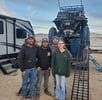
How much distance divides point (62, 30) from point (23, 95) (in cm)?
722

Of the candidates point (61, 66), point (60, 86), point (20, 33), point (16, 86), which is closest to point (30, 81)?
point (60, 86)

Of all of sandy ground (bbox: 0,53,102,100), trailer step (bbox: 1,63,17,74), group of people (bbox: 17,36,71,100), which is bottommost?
sandy ground (bbox: 0,53,102,100)

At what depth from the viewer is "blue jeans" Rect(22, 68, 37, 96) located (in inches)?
348

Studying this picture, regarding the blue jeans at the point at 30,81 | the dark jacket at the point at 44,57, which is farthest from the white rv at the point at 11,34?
the blue jeans at the point at 30,81

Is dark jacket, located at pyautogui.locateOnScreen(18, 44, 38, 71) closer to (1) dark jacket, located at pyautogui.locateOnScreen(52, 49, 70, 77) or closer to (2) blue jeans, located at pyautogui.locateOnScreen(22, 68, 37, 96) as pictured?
(2) blue jeans, located at pyautogui.locateOnScreen(22, 68, 37, 96)

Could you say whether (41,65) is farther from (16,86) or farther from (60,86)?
(16,86)

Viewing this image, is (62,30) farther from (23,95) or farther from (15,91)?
(23,95)

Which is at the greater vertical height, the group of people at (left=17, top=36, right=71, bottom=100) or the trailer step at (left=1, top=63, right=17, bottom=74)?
the group of people at (left=17, top=36, right=71, bottom=100)

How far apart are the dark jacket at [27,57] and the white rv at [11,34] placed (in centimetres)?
701

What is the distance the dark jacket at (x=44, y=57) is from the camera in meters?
9.13

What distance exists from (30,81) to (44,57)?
0.80 m

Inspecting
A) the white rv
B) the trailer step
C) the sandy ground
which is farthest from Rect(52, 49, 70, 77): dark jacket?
the white rv

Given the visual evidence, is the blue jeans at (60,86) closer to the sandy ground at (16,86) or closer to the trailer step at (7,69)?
the sandy ground at (16,86)

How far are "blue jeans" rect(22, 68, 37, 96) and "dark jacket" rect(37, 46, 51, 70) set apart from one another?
414mm
